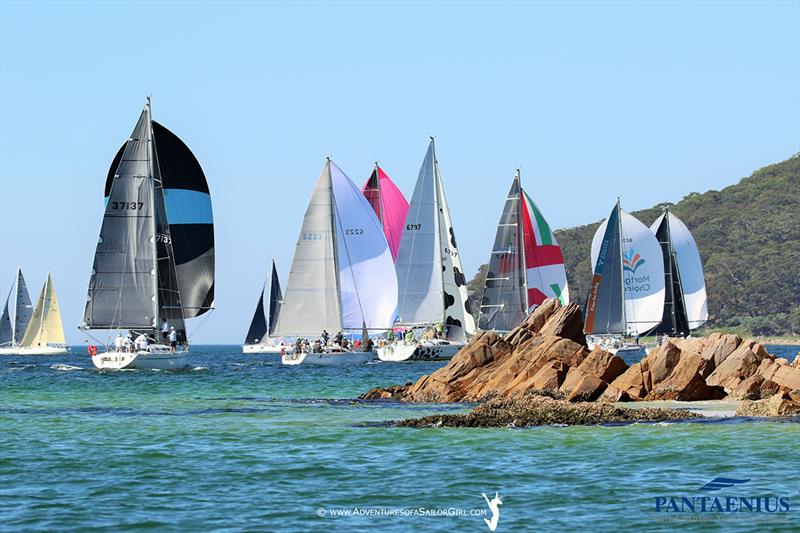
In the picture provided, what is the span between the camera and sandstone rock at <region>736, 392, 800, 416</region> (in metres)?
31.5

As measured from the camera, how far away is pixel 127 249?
66062mm

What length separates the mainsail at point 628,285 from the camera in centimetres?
8919

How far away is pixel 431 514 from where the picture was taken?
64.0 ft

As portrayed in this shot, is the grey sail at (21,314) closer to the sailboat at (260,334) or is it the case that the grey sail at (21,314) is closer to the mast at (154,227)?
the sailboat at (260,334)

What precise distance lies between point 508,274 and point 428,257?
5.07 metres

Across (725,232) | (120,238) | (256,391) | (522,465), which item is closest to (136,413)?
(256,391)

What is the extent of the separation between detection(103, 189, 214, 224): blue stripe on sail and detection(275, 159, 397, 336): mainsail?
5.86 meters

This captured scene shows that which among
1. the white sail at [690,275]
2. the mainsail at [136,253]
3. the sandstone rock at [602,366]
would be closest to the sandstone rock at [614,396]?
the sandstone rock at [602,366]

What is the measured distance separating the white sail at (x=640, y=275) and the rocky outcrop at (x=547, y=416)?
191 feet

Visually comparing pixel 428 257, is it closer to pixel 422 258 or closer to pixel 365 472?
pixel 422 258

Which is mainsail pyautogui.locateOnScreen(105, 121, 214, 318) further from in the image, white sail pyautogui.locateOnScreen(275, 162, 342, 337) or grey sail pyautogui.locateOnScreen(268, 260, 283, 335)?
grey sail pyautogui.locateOnScreen(268, 260, 283, 335)

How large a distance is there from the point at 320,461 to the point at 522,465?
394cm

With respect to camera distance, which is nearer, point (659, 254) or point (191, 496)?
point (191, 496)

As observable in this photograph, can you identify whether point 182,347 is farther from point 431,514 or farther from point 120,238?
point 431,514
